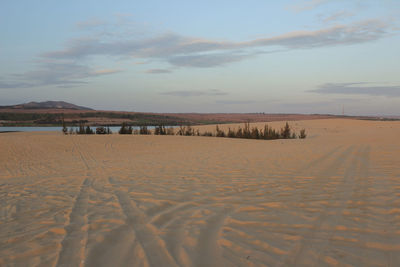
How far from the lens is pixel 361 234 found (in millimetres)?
3268

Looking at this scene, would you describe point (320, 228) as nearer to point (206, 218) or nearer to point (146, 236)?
point (206, 218)

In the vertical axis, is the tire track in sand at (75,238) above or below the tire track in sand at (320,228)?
below

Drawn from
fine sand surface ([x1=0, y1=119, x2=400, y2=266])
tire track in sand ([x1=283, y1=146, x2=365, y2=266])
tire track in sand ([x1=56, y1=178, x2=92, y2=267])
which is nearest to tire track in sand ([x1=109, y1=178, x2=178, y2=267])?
fine sand surface ([x1=0, y1=119, x2=400, y2=266])

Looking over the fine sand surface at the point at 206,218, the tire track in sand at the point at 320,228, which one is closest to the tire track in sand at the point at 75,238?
the fine sand surface at the point at 206,218

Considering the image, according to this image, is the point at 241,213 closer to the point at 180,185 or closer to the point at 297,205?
the point at 297,205

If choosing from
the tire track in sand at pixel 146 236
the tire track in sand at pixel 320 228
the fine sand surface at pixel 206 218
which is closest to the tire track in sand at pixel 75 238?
the fine sand surface at pixel 206 218

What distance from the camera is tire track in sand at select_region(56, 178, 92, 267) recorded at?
9.11 feet

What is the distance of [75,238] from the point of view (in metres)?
3.28

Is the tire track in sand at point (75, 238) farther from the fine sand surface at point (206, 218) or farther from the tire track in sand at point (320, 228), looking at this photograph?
the tire track in sand at point (320, 228)

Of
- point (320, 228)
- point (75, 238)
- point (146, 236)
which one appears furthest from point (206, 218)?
point (75, 238)

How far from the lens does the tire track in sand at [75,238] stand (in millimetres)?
2778

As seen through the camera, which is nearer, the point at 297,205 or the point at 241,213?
the point at 241,213

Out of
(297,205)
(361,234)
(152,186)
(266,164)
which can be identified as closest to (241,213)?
(297,205)

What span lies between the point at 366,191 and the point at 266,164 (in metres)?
3.61
